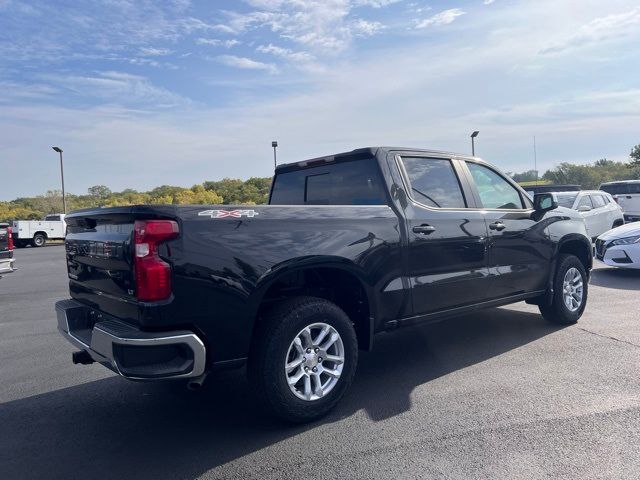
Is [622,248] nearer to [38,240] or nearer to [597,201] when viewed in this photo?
[597,201]

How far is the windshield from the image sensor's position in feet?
45.1

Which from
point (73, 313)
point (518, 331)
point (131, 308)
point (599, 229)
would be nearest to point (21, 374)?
point (73, 313)

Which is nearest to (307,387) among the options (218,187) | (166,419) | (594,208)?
(166,419)

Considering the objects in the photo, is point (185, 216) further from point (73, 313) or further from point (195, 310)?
point (73, 313)

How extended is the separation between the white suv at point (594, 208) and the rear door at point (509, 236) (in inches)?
346

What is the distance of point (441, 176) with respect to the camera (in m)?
4.81

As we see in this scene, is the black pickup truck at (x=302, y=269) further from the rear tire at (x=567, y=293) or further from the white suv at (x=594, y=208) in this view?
the white suv at (x=594, y=208)

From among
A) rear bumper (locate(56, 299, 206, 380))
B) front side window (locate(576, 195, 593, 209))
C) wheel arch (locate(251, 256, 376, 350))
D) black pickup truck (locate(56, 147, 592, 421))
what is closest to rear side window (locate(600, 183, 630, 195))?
front side window (locate(576, 195, 593, 209))

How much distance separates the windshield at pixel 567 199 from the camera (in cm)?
1374

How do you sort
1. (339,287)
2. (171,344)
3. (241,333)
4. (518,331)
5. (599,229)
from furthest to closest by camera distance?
1. (599,229)
2. (518,331)
3. (339,287)
4. (241,333)
5. (171,344)

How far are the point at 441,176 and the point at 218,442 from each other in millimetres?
3045

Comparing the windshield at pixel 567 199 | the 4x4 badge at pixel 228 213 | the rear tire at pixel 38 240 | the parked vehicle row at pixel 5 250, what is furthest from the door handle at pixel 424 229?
A: the rear tire at pixel 38 240

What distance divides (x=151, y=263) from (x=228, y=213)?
0.58m

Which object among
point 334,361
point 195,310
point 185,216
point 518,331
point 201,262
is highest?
point 185,216
